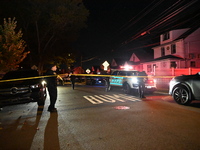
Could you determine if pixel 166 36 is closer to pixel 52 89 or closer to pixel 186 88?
pixel 186 88

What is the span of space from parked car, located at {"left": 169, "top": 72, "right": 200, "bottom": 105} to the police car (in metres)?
3.67

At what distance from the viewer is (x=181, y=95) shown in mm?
7613

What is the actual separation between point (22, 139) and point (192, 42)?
25916mm

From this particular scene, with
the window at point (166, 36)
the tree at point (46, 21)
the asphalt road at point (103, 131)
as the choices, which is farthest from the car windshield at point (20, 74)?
the window at point (166, 36)

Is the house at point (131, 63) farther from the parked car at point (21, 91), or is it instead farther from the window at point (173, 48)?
the parked car at point (21, 91)

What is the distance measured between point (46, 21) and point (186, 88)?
22291 mm

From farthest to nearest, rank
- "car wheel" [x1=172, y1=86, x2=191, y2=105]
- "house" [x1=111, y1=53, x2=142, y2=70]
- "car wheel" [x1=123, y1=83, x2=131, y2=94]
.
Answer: "house" [x1=111, y1=53, x2=142, y2=70], "car wheel" [x1=123, y1=83, x2=131, y2=94], "car wheel" [x1=172, y1=86, x2=191, y2=105]

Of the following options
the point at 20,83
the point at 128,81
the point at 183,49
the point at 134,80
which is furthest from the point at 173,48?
the point at 20,83

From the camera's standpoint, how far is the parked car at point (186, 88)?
7.10 m

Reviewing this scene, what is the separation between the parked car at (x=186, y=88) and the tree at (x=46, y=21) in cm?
1906

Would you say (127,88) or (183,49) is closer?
(127,88)

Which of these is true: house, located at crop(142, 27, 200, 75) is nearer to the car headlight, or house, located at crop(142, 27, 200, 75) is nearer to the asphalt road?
the car headlight

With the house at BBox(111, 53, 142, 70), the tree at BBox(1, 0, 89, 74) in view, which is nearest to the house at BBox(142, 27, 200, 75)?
the house at BBox(111, 53, 142, 70)

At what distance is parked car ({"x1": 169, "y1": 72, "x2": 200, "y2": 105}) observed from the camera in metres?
7.10
